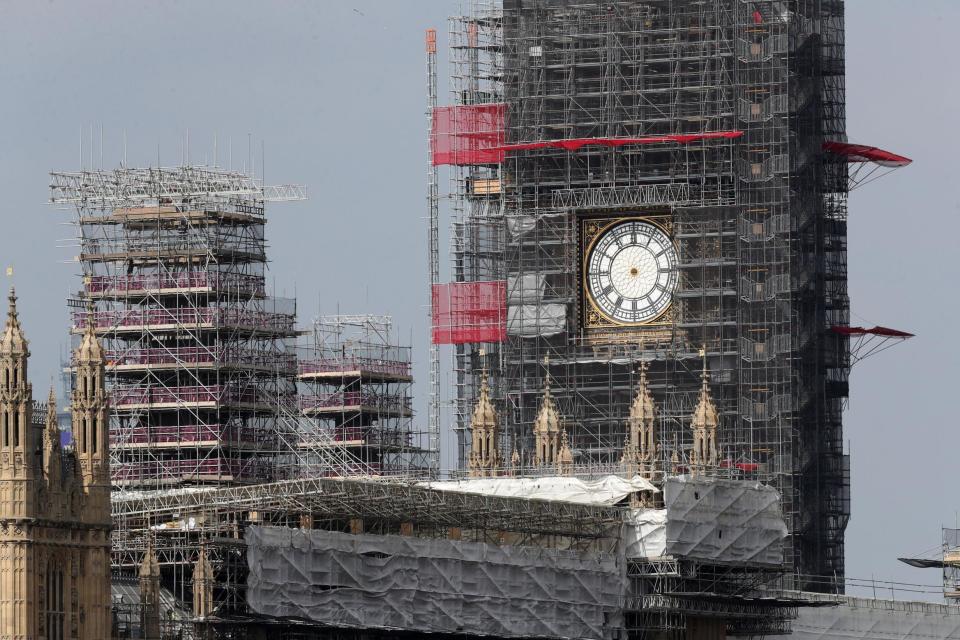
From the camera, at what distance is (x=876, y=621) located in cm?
17050

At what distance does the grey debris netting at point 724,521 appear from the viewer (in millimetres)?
150375

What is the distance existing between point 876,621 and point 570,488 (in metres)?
26.3

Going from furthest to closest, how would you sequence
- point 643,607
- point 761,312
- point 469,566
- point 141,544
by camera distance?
1. point 761,312
2. point 643,607
3. point 469,566
4. point 141,544

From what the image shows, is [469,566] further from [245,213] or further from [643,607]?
[245,213]

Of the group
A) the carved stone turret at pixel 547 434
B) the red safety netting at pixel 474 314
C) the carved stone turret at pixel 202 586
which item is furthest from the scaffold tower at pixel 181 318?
the carved stone turret at pixel 202 586

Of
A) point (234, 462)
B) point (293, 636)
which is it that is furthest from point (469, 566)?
point (234, 462)

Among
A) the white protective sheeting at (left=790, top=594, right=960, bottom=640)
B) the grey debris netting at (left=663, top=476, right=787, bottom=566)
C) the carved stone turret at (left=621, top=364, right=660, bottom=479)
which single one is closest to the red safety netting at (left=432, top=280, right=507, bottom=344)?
the carved stone turret at (left=621, top=364, right=660, bottom=479)

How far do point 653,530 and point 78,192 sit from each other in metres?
45.4

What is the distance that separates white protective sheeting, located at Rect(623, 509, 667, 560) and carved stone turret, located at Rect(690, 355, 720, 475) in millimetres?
9147

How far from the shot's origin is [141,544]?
131750 millimetres

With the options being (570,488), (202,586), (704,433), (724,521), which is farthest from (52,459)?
(704,433)

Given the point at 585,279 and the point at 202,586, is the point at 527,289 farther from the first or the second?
the point at 202,586

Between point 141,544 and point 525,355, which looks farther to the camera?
point 525,355

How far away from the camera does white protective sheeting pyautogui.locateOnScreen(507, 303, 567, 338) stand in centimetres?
17800
